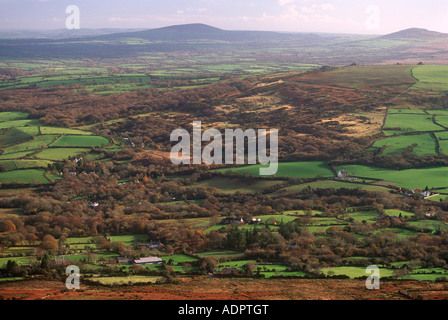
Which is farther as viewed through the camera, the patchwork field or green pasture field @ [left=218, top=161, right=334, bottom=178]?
the patchwork field

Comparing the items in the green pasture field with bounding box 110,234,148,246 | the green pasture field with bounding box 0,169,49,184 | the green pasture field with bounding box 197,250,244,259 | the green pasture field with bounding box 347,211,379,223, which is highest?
the green pasture field with bounding box 0,169,49,184

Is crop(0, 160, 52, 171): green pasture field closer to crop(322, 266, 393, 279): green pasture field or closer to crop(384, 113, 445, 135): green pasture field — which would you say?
crop(322, 266, 393, 279): green pasture field

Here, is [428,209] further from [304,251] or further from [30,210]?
[30,210]

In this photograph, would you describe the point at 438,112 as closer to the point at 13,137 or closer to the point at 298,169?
the point at 298,169

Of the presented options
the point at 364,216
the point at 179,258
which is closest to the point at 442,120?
the point at 364,216

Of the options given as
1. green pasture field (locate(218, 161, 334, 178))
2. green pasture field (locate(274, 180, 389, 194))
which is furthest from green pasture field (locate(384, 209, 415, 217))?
green pasture field (locate(218, 161, 334, 178))

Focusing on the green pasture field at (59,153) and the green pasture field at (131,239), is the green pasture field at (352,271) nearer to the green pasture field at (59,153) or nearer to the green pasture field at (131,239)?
the green pasture field at (131,239)

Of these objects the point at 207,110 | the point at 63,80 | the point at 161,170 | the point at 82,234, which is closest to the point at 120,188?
the point at 161,170
